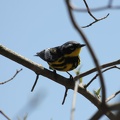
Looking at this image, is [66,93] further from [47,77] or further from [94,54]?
[94,54]

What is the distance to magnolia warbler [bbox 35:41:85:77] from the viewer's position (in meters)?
5.19

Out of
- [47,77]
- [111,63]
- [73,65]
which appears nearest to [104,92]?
[111,63]

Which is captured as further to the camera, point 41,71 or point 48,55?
point 48,55

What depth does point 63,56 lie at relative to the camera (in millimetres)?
5488

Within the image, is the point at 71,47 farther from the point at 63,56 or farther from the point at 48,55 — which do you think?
the point at 48,55

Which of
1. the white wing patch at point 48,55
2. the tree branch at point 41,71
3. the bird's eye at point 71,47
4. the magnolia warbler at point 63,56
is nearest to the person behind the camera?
the tree branch at point 41,71

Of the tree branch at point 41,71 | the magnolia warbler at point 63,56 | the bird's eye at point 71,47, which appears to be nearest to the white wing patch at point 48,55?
the magnolia warbler at point 63,56

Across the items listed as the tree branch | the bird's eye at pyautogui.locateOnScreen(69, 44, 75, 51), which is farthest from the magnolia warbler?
the tree branch

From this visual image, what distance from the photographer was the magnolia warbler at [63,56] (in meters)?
5.19

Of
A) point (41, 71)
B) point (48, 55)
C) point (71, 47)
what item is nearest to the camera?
point (41, 71)

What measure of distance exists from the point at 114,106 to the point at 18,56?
2133 mm

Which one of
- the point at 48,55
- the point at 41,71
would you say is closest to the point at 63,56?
the point at 48,55

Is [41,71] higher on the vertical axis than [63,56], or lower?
lower

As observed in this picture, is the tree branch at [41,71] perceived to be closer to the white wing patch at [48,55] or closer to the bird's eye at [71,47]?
the white wing patch at [48,55]
